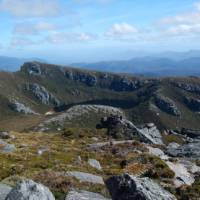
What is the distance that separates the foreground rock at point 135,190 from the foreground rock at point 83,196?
2.75 ft

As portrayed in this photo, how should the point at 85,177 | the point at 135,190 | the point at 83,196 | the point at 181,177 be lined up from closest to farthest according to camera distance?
1. the point at 135,190
2. the point at 83,196
3. the point at 85,177
4. the point at 181,177

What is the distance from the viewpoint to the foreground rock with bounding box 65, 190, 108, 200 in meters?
18.5

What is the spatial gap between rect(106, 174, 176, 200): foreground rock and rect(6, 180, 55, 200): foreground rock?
145 inches

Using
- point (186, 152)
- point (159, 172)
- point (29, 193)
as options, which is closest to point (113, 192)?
point (29, 193)

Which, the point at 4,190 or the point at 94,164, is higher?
the point at 4,190

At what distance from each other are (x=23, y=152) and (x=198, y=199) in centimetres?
1829

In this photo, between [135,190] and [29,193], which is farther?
[135,190]

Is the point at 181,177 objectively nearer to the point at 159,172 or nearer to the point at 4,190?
the point at 159,172

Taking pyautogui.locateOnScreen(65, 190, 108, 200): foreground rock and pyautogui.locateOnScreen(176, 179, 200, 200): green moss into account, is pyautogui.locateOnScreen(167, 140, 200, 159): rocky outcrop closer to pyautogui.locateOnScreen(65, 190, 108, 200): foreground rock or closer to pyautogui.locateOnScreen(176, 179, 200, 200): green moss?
pyautogui.locateOnScreen(176, 179, 200, 200): green moss

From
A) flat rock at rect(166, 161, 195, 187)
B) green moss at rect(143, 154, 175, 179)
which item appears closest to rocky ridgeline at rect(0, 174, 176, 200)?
green moss at rect(143, 154, 175, 179)

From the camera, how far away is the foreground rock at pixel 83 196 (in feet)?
60.6

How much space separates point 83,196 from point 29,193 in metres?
3.30

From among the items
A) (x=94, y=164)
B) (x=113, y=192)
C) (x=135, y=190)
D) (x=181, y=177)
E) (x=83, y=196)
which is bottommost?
(x=181, y=177)

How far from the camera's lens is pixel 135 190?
18594 millimetres
